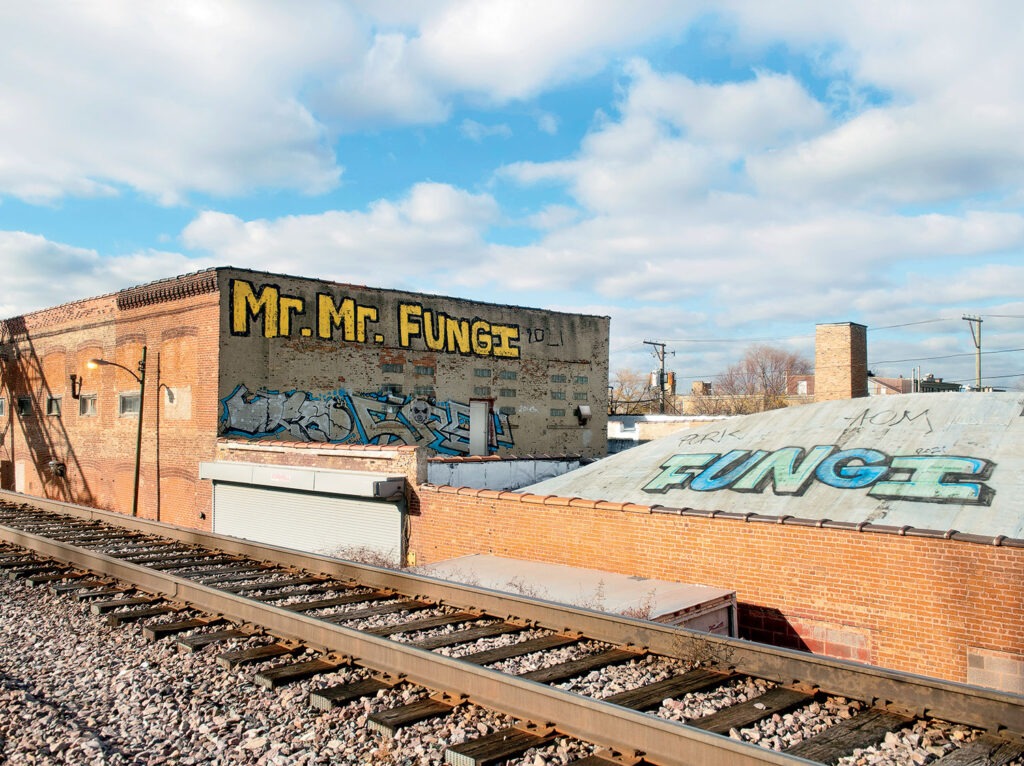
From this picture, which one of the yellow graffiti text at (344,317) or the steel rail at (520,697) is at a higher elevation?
the yellow graffiti text at (344,317)

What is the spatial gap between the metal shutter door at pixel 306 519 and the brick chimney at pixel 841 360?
1119 centimetres

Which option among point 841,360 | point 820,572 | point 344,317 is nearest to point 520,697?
point 820,572

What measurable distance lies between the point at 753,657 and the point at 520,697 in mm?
1942

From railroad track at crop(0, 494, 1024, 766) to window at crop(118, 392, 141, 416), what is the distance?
15239 millimetres

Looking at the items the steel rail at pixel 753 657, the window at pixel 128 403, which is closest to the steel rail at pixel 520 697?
the steel rail at pixel 753 657

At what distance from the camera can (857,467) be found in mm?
12672

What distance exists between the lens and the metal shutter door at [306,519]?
16766 millimetres

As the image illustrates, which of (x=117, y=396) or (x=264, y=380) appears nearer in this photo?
(x=264, y=380)

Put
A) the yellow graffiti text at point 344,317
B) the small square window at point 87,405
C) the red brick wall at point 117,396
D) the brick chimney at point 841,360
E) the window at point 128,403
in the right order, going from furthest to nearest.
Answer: the small square window at point 87,405
the window at point 128,403
the yellow graffiti text at point 344,317
the red brick wall at point 117,396
the brick chimney at point 841,360

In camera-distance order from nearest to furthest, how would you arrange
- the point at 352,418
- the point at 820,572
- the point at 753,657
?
the point at 753,657
the point at 820,572
the point at 352,418

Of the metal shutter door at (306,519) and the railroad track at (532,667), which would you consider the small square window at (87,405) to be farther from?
the railroad track at (532,667)

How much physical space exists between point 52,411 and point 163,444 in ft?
32.2

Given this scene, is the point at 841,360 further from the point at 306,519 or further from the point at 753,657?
the point at 753,657

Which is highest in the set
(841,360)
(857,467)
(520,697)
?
(841,360)
